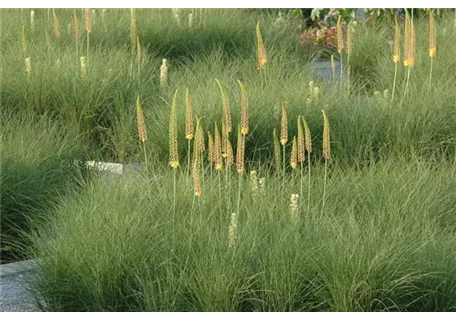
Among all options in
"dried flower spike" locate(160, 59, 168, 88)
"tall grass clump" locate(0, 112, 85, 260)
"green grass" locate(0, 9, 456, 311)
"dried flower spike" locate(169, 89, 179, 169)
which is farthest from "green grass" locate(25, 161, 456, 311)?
"dried flower spike" locate(160, 59, 168, 88)

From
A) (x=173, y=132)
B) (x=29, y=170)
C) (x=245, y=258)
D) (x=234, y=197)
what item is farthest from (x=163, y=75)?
(x=245, y=258)

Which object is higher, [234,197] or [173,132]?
[173,132]

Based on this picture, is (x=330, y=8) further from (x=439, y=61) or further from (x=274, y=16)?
(x=439, y=61)

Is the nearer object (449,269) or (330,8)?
(449,269)

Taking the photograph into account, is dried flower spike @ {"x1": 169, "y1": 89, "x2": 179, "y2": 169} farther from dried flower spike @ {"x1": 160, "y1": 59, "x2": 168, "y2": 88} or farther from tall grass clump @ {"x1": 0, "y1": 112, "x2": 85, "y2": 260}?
dried flower spike @ {"x1": 160, "y1": 59, "x2": 168, "y2": 88}

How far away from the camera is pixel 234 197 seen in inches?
183

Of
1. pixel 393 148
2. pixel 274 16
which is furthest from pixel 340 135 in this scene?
pixel 274 16

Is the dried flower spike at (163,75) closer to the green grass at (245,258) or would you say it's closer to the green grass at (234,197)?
the green grass at (234,197)

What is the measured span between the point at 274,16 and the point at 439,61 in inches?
102

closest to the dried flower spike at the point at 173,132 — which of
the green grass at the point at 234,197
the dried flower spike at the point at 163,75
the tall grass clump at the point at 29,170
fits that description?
the green grass at the point at 234,197

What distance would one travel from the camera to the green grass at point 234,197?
3.88 metres

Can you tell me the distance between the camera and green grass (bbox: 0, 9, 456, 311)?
3883 millimetres

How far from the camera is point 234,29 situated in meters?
8.72

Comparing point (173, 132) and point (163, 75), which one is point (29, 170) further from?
point (163, 75)
